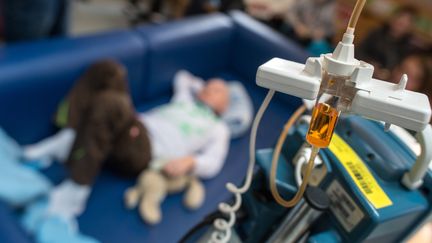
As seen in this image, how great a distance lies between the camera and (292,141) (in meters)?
0.55

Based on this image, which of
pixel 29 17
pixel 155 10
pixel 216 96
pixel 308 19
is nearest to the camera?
pixel 29 17

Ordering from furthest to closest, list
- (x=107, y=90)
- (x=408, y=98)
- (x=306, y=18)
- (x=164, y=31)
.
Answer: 1. (x=306, y=18)
2. (x=164, y=31)
3. (x=107, y=90)
4. (x=408, y=98)

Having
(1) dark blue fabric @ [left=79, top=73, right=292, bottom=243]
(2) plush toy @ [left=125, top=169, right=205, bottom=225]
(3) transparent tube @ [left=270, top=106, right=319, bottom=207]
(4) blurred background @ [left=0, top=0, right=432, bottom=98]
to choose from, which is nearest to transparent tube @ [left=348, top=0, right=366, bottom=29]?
(3) transparent tube @ [left=270, top=106, right=319, bottom=207]

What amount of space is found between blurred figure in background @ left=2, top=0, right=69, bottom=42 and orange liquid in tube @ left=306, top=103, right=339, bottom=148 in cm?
151

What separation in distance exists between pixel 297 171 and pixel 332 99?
0.53ft

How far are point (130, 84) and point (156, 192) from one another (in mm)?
616

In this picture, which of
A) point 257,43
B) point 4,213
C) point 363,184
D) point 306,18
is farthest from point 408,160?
point 306,18

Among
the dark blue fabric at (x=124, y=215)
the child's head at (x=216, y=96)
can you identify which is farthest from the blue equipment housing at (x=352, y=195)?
the child's head at (x=216, y=96)

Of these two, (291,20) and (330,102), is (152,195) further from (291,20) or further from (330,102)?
(291,20)

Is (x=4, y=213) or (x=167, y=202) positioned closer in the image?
(x=4, y=213)

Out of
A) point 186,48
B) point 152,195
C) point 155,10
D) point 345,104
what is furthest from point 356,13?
point 155,10

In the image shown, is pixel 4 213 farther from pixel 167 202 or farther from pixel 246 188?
pixel 246 188

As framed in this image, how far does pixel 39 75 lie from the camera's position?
1356 mm

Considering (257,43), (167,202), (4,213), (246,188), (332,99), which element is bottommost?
(167,202)
